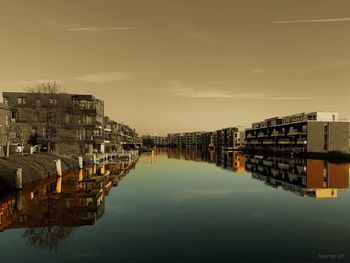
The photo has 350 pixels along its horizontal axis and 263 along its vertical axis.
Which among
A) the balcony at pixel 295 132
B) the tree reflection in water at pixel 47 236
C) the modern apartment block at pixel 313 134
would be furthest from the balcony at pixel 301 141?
the tree reflection in water at pixel 47 236

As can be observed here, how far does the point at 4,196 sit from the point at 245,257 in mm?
25813

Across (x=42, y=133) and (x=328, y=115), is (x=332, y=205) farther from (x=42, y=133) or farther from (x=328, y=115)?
(x=328, y=115)

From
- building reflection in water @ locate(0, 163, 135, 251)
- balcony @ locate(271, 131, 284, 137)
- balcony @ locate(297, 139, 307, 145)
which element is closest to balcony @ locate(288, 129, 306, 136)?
balcony @ locate(297, 139, 307, 145)

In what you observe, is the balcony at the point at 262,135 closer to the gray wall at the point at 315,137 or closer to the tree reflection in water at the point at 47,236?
the gray wall at the point at 315,137

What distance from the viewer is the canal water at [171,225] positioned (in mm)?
17875

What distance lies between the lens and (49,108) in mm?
80250

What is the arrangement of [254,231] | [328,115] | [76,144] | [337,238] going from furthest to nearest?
[328,115] → [76,144] → [254,231] → [337,238]

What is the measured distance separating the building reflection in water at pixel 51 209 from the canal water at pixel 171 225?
0.23ft

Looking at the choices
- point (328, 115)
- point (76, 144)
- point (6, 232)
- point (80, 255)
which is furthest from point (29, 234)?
point (328, 115)

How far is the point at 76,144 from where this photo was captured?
81.4 m

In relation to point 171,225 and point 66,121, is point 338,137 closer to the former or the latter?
point 66,121

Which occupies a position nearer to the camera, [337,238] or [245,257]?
[245,257]

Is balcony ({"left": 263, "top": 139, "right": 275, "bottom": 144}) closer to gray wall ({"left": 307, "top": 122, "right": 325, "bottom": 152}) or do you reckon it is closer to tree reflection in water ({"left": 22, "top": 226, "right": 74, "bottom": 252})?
gray wall ({"left": 307, "top": 122, "right": 325, "bottom": 152})

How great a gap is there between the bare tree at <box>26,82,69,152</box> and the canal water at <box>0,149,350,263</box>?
3926 centimetres
